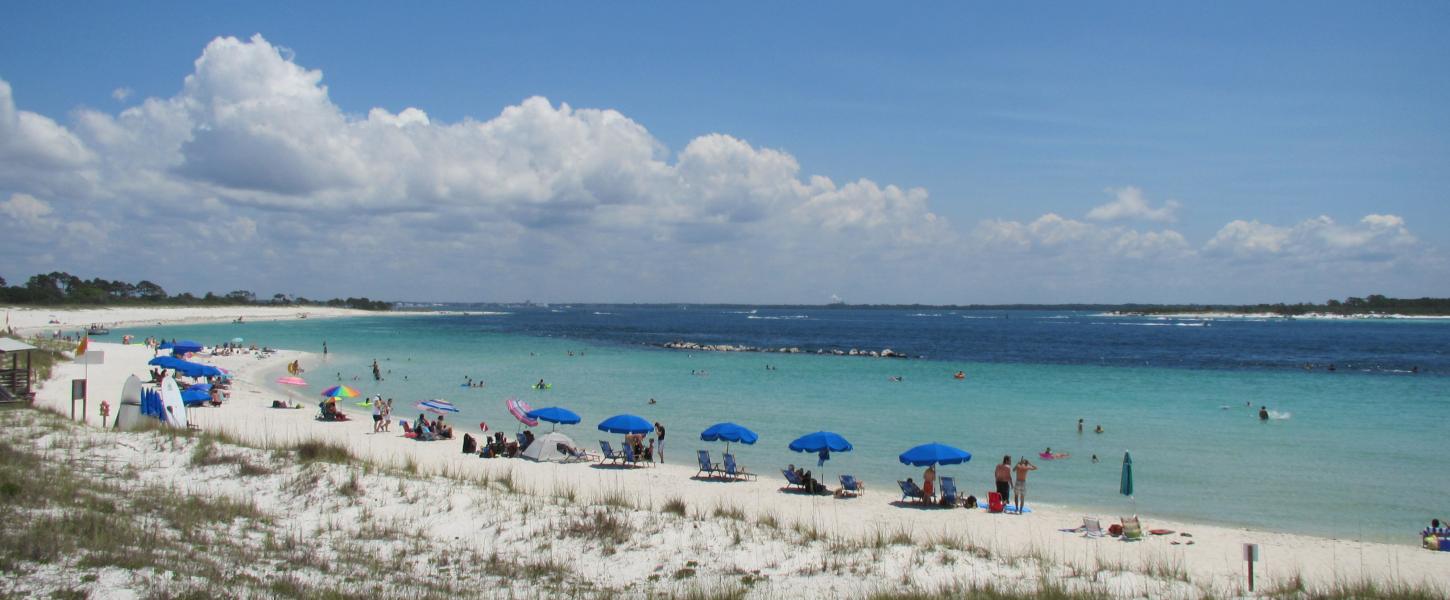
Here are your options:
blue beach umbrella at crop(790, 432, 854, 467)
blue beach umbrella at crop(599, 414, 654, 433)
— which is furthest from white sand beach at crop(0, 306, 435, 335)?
blue beach umbrella at crop(790, 432, 854, 467)

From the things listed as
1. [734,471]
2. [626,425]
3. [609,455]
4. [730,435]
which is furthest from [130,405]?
[734,471]

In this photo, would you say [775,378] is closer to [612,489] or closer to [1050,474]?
[1050,474]

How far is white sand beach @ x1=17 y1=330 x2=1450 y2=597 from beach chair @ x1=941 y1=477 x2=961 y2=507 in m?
0.37

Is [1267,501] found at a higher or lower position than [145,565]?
lower

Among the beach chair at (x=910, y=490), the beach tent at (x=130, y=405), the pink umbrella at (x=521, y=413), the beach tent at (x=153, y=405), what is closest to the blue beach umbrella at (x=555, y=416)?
the pink umbrella at (x=521, y=413)

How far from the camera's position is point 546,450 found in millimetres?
20406

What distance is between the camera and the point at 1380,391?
38.5m

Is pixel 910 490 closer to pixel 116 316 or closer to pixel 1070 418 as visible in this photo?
pixel 1070 418

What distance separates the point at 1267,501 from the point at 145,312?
12970cm

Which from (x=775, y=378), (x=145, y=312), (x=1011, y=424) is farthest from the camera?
(x=145, y=312)

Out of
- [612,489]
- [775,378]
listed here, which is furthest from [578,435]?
[775,378]

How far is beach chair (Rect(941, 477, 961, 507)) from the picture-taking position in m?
16.5

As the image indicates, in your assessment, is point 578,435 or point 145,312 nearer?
point 578,435

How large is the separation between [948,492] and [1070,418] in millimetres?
15071
